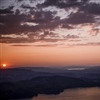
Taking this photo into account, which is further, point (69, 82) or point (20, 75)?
point (20, 75)

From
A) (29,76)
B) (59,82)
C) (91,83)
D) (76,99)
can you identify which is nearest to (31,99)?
(76,99)

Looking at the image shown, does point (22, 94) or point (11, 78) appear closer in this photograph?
point (22, 94)

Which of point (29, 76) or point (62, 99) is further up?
point (62, 99)

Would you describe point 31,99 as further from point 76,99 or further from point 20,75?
point 20,75

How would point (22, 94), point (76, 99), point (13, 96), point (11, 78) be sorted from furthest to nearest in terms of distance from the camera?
point (11, 78) → point (22, 94) → point (13, 96) → point (76, 99)

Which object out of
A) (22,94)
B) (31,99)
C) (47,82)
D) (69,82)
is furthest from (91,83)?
(31,99)

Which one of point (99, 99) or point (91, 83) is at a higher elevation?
point (99, 99)

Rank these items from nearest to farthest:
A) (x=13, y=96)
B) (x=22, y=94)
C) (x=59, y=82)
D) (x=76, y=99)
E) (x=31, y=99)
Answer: (x=76, y=99)
(x=31, y=99)
(x=13, y=96)
(x=22, y=94)
(x=59, y=82)

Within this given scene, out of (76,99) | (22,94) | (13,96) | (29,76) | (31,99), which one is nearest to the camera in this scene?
(76,99)

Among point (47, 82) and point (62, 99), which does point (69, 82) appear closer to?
point (47, 82)
